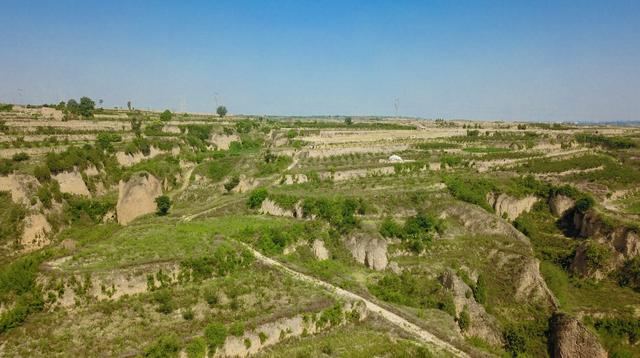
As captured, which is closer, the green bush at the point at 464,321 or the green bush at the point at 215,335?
the green bush at the point at 215,335

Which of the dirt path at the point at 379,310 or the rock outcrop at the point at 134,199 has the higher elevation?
the rock outcrop at the point at 134,199

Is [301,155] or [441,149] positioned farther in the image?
[441,149]

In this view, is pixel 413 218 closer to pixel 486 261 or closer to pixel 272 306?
pixel 486 261

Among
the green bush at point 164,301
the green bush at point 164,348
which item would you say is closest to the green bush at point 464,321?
the green bush at point 164,348

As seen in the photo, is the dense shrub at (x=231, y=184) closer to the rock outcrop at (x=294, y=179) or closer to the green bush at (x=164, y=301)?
the rock outcrop at (x=294, y=179)

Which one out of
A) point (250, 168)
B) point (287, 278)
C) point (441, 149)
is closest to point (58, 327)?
point (287, 278)
